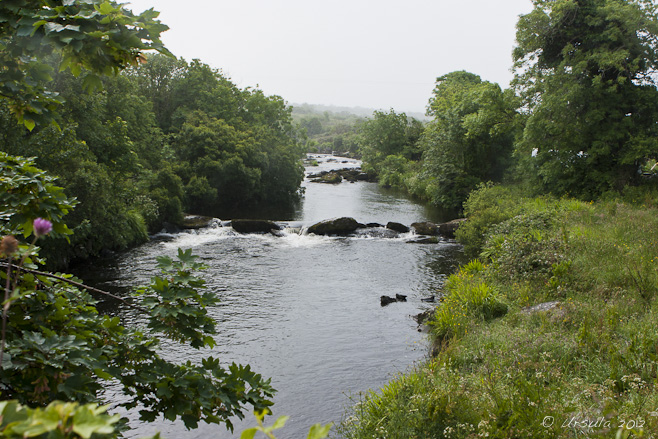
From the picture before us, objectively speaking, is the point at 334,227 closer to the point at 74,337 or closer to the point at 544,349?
the point at 544,349

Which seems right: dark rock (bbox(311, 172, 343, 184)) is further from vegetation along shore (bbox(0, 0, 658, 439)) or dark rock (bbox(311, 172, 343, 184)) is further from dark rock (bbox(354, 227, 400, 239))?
dark rock (bbox(354, 227, 400, 239))

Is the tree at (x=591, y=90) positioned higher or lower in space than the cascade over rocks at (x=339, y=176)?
higher

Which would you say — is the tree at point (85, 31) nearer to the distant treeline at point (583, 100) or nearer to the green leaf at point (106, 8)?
the green leaf at point (106, 8)

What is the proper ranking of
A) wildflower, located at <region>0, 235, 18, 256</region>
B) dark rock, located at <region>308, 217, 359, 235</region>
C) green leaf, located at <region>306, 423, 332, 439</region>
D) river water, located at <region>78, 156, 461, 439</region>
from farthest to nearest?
dark rock, located at <region>308, 217, 359, 235</region> < river water, located at <region>78, 156, 461, 439</region> < wildflower, located at <region>0, 235, 18, 256</region> < green leaf, located at <region>306, 423, 332, 439</region>

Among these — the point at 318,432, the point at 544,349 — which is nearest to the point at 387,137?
the point at 544,349

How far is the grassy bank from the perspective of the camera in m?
5.43

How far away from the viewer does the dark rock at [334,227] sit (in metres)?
24.7

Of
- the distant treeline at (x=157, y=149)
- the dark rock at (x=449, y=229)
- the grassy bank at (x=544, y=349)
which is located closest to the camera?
the grassy bank at (x=544, y=349)

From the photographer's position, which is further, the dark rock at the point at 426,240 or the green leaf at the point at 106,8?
the dark rock at the point at 426,240

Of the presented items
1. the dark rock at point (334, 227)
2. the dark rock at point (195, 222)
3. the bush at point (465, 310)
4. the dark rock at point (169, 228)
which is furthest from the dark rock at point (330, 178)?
the bush at point (465, 310)

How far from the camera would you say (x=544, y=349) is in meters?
7.69

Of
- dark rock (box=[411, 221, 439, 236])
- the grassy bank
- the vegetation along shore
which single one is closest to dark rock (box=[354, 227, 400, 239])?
dark rock (box=[411, 221, 439, 236])

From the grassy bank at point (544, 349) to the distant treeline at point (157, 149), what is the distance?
9128 millimetres

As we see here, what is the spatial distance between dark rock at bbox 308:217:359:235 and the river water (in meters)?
0.72
